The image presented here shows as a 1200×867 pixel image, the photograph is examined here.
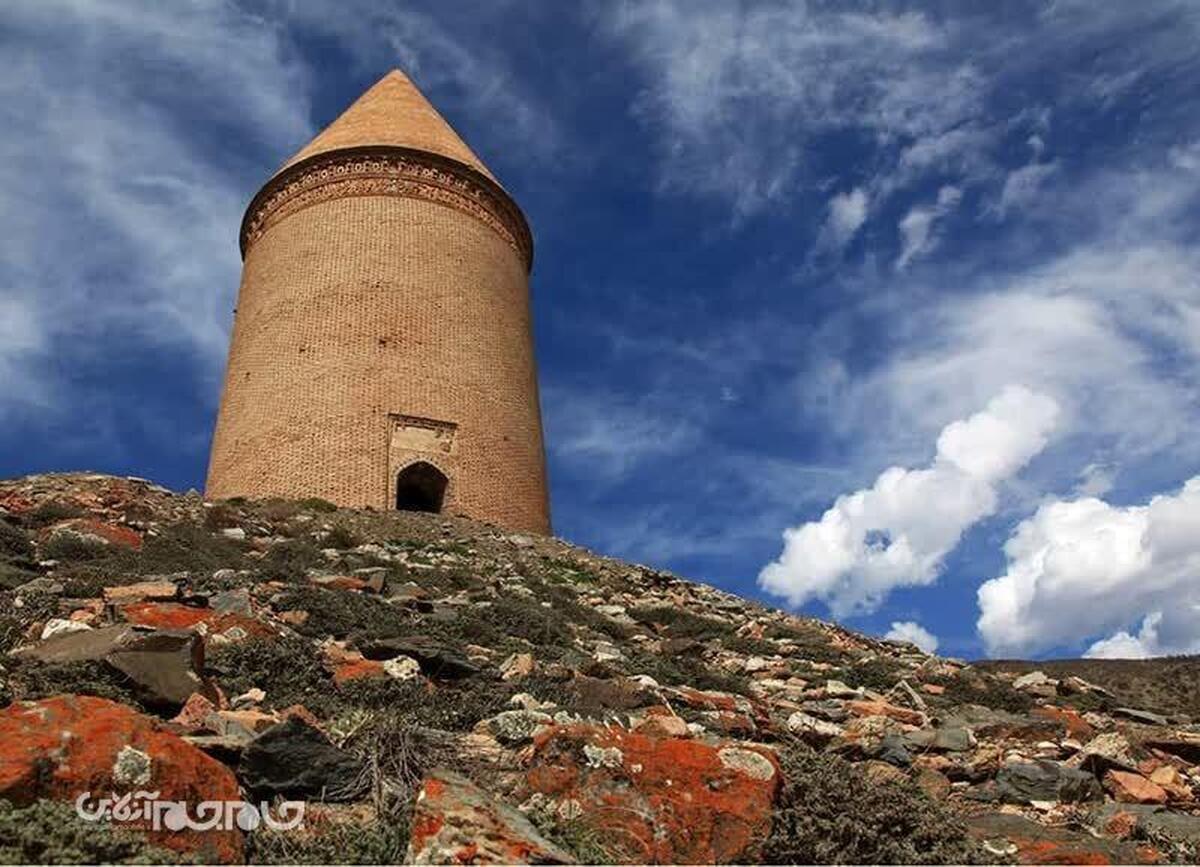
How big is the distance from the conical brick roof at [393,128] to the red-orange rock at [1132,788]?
52.0ft

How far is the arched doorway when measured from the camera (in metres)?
16.5

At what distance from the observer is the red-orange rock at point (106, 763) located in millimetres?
3426

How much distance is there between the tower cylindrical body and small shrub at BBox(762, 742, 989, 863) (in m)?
12.3

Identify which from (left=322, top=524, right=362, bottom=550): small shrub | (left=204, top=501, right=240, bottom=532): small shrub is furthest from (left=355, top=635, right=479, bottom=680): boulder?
(left=204, top=501, right=240, bottom=532): small shrub

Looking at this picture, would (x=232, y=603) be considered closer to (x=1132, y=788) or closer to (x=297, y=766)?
(x=297, y=766)

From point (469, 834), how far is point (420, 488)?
45.8ft

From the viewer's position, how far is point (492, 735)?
498 centimetres

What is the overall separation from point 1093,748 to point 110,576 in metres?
6.51

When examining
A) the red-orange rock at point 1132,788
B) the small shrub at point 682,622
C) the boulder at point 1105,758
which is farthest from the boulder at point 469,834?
the small shrub at point 682,622

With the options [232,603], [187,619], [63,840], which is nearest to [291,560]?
[232,603]

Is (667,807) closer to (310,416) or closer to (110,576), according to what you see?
(110,576)

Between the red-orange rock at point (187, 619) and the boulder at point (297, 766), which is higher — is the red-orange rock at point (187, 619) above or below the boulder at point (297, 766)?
above

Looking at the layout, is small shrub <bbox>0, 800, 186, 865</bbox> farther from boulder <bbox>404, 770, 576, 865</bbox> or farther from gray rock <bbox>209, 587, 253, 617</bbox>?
gray rock <bbox>209, 587, 253, 617</bbox>

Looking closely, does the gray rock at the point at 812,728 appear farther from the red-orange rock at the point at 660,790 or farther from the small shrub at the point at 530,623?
the small shrub at the point at 530,623
